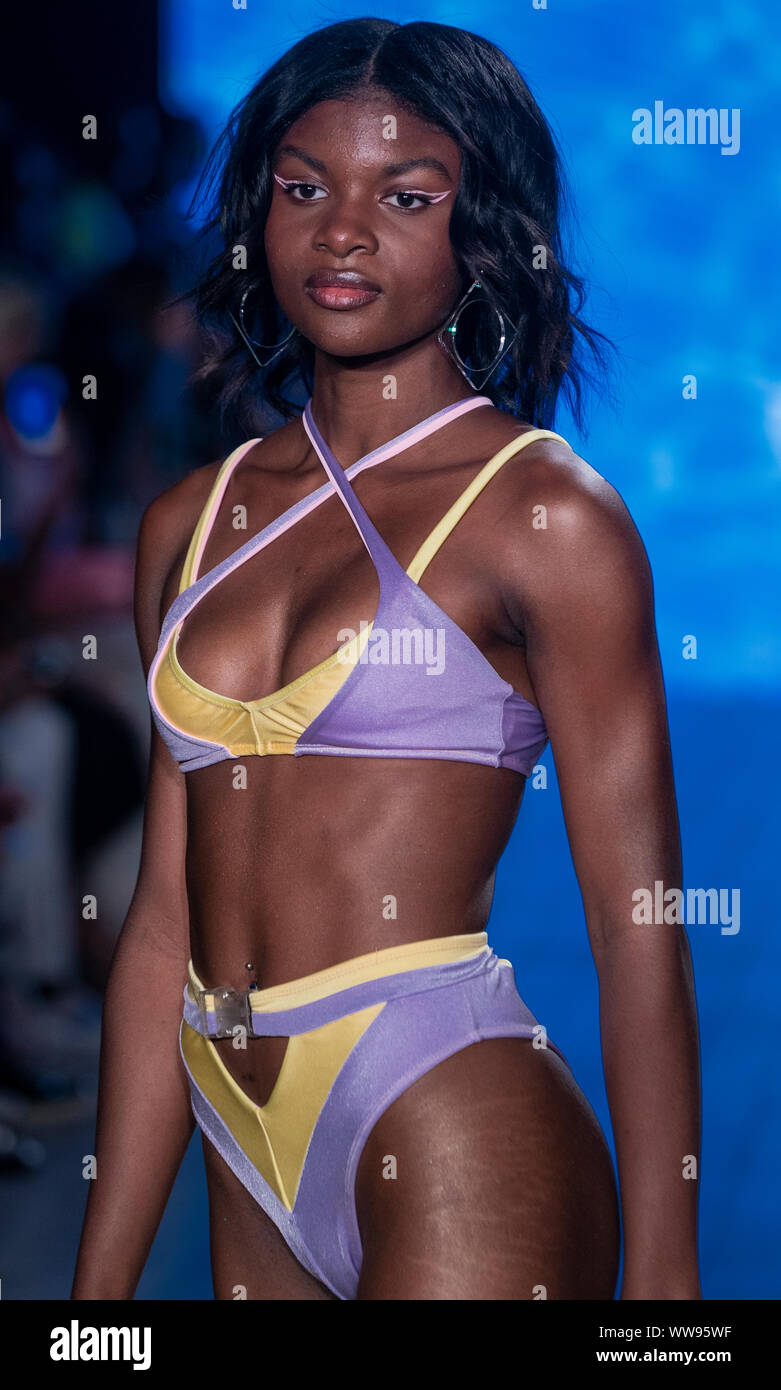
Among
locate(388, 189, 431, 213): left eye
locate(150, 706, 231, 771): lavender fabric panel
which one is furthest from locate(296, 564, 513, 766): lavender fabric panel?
locate(388, 189, 431, 213): left eye

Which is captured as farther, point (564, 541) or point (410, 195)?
point (410, 195)

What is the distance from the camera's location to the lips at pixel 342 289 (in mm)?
1291

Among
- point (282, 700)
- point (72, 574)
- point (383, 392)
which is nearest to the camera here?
point (282, 700)

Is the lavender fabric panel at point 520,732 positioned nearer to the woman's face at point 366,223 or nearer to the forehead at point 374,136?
the woman's face at point 366,223

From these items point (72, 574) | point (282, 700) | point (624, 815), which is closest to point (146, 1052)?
point (282, 700)

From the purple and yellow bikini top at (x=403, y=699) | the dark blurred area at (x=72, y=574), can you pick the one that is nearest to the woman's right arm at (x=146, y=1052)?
the purple and yellow bikini top at (x=403, y=699)

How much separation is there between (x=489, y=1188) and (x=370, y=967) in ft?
0.62

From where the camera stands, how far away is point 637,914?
119 centimetres

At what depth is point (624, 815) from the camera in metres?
1.20

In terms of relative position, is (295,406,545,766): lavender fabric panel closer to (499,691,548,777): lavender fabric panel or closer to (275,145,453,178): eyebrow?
(499,691,548,777): lavender fabric panel

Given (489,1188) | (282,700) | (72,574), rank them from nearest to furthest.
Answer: (489,1188) < (282,700) < (72,574)

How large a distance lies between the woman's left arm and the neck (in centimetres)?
21

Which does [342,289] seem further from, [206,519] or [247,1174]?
[247,1174]

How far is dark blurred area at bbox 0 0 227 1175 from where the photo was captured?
322cm
